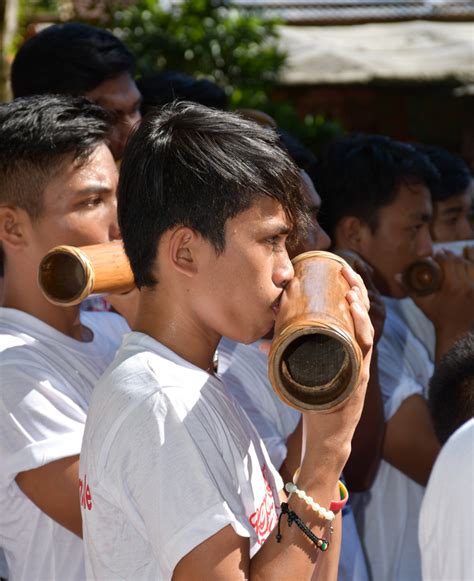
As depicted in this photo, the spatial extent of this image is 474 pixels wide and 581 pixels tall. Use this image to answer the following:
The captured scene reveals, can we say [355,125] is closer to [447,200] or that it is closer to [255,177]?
[447,200]

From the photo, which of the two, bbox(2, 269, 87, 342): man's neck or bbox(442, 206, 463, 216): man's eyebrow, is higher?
bbox(2, 269, 87, 342): man's neck

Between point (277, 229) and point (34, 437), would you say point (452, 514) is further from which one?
point (34, 437)

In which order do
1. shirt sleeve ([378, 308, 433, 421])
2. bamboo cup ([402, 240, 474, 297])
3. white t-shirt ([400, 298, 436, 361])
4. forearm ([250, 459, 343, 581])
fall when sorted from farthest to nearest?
white t-shirt ([400, 298, 436, 361]) < bamboo cup ([402, 240, 474, 297]) < shirt sleeve ([378, 308, 433, 421]) < forearm ([250, 459, 343, 581])

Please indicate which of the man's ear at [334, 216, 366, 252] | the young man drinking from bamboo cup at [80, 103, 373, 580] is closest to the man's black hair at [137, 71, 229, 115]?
the man's ear at [334, 216, 366, 252]

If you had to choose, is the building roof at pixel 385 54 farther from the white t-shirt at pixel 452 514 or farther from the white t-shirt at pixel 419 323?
the white t-shirt at pixel 452 514

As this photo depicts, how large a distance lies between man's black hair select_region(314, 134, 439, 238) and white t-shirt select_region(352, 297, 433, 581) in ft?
2.24

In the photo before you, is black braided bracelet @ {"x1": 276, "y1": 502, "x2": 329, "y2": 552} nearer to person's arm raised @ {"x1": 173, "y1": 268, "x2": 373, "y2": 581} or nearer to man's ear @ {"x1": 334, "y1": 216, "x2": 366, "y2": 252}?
person's arm raised @ {"x1": 173, "y1": 268, "x2": 373, "y2": 581}

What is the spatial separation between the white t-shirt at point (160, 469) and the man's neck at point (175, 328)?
3 cm

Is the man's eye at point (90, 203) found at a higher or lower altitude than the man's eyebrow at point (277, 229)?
lower

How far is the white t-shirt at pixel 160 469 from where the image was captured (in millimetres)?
1648

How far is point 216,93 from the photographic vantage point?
163 inches

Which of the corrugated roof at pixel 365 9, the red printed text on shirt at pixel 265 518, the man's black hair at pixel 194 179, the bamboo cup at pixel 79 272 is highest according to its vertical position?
the man's black hair at pixel 194 179

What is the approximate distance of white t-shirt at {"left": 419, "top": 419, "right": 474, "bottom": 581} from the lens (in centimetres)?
158

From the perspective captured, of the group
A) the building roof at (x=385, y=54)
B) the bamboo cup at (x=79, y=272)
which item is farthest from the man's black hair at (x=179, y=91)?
the building roof at (x=385, y=54)
